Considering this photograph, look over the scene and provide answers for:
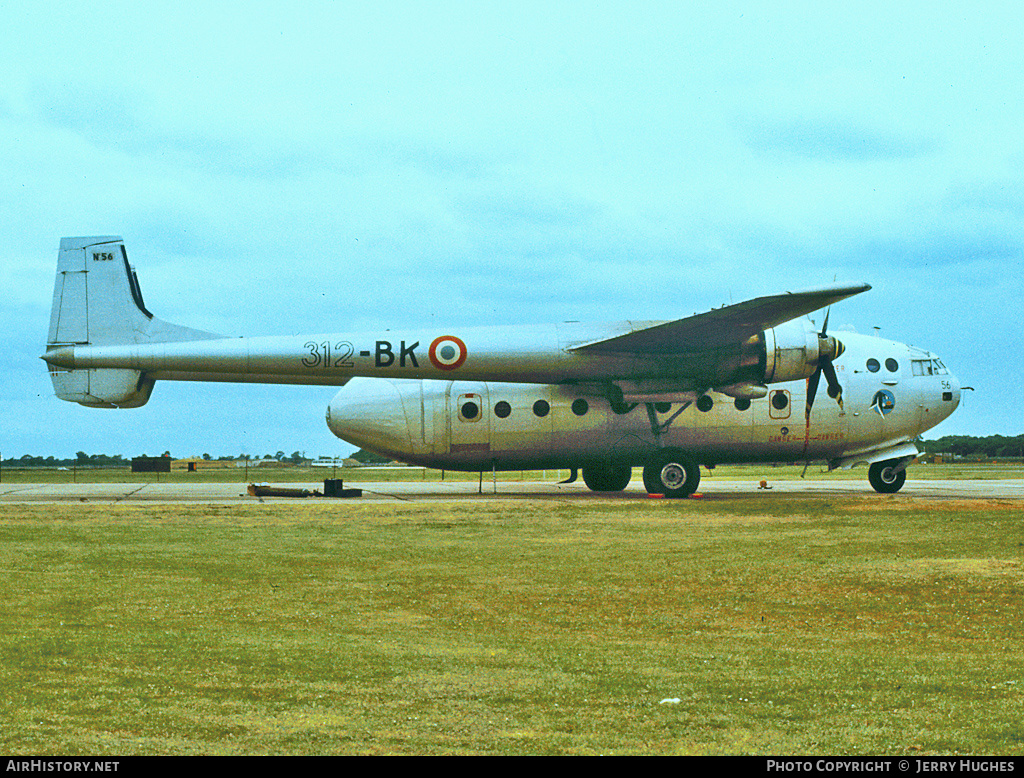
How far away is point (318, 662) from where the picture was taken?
7852mm

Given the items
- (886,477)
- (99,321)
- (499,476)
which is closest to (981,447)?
(499,476)

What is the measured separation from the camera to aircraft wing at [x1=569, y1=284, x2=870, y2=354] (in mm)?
26891

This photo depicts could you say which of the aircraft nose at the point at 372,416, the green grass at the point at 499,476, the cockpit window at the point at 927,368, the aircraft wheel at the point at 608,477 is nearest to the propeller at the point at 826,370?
the cockpit window at the point at 927,368

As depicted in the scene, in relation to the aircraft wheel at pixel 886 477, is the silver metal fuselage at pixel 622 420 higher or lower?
higher

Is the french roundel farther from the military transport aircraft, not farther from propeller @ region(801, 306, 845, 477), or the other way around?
propeller @ region(801, 306, 845, 477)

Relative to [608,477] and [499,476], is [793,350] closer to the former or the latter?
[608,477]

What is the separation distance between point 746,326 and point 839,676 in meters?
22.7

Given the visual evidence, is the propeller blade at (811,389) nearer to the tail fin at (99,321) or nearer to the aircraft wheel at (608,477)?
the aircraft wheel at (608,477)

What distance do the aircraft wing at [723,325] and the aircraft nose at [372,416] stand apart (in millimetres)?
6792

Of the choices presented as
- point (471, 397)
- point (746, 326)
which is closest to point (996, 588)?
point (746, 326)

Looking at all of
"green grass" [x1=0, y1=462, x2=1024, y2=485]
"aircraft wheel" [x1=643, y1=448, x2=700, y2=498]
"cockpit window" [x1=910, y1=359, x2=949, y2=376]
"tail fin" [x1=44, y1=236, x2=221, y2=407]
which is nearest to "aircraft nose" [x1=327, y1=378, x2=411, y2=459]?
"tail fin" [x1=44, y1=236, x2=221, y2=407]

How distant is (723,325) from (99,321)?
2031 cm

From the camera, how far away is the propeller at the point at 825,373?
30250mm

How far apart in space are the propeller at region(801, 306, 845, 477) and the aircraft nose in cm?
1405
